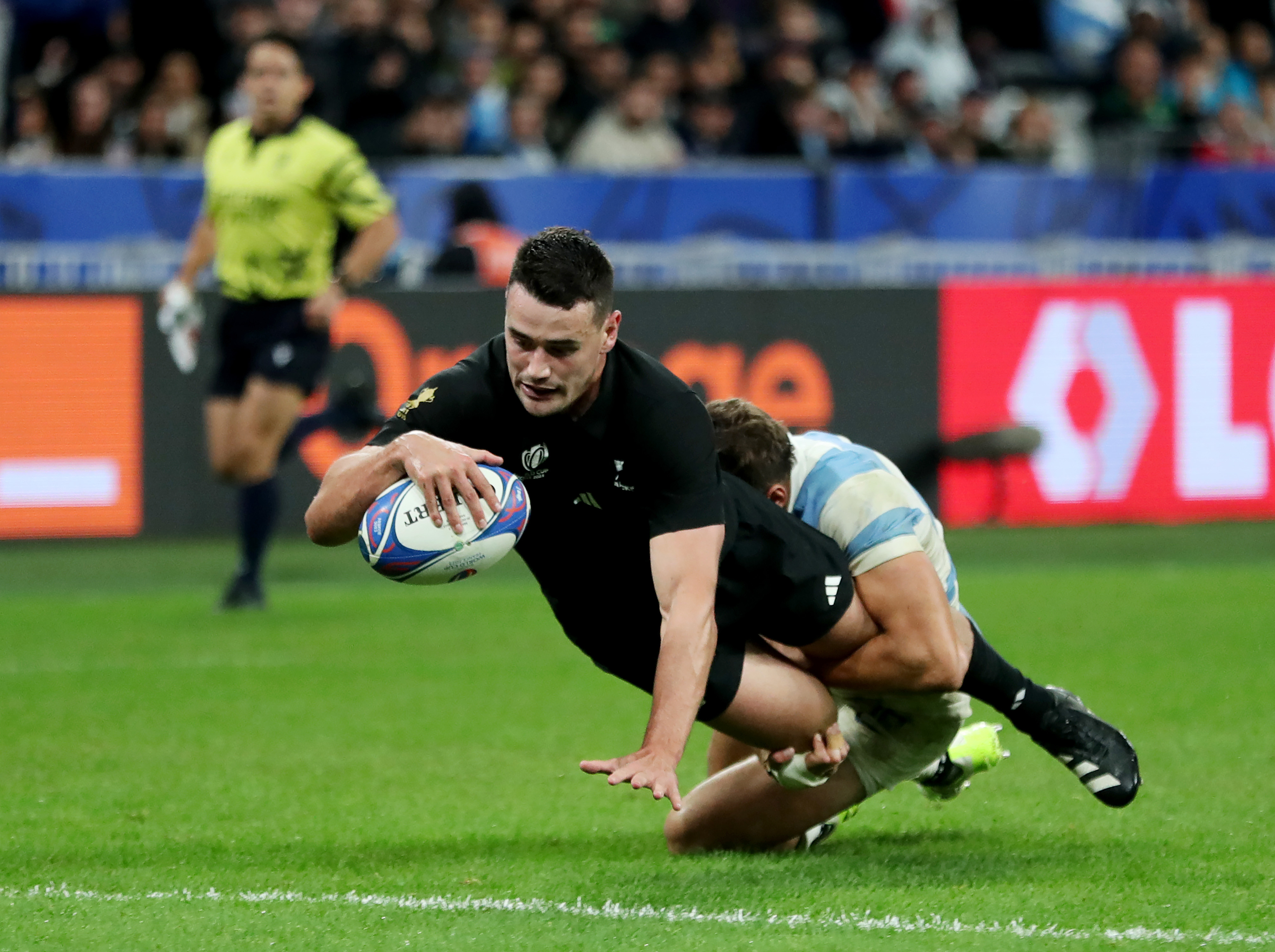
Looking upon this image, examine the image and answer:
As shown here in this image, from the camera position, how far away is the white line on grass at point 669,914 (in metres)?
4.23

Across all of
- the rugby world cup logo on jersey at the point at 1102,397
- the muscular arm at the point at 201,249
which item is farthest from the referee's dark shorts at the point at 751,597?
the rugby world cup logo on jersey at the point at 1102,397

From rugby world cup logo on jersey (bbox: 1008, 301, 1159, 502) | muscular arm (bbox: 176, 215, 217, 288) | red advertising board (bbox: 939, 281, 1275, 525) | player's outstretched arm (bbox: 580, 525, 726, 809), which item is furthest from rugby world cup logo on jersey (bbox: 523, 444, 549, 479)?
rugby world cup logo on jersey (bbox: 1008, 301, 1159, 502)

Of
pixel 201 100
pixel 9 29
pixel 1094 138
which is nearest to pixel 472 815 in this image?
pixel 201 100

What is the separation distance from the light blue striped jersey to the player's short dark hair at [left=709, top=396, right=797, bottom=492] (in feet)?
0.37

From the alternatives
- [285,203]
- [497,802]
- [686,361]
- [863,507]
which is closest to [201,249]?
[285,203]

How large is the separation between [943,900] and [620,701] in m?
3.32

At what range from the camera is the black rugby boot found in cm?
537

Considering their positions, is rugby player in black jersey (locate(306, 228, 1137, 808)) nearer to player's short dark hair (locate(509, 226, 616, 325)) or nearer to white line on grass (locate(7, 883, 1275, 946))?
player's short dark hair (locate(509, 226, 616, 325))

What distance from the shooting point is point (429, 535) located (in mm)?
4398

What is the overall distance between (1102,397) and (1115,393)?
0.10 m

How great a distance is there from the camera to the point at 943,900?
15.0 feet

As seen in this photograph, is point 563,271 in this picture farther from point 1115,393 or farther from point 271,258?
point 1115,393

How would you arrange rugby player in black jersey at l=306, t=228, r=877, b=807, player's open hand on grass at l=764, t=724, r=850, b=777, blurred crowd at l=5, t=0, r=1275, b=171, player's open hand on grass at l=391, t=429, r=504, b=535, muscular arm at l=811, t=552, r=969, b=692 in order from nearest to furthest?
player's open hand on grass at l=391, t=429, r=504, b=535
rugby player in black jersey at l=306, t=228, r=877, b=807
player's open hand on grass at l=764, t=724, r=850, b=777
muscular arm at l=811, t=552, r=969, b=692
blurred crowd at l=5, t=0, r=1275, b=171

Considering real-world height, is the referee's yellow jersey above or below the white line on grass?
above
